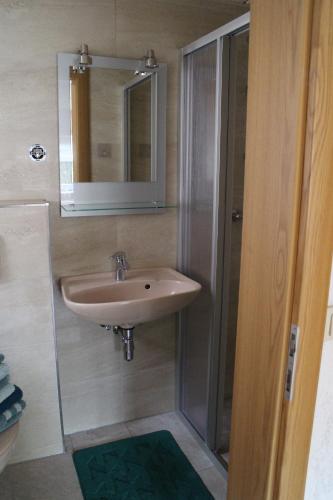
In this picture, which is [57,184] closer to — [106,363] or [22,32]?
[22,32]

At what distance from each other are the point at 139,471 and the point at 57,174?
148 cm

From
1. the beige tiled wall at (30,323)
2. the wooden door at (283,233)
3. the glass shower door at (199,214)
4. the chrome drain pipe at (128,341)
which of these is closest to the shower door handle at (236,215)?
the glass shower door at (199,214)

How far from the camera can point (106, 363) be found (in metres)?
2.45

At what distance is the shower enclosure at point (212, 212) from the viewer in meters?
2.02

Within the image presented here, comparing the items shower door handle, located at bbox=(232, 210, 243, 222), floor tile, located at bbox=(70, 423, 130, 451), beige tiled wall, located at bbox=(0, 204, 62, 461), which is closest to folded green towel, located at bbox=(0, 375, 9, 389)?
beige tiled wall, located at bbox=(0, 204, 62, 461)

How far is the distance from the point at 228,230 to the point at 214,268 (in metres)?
0.19

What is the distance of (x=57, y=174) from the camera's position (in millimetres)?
2146

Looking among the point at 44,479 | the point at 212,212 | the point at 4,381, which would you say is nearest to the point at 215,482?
the point at 44,479

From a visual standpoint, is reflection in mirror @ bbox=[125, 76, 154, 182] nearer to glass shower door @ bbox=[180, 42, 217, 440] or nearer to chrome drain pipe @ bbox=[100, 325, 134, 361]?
glass shower door @ bbox=[180, 42, 217, 440]

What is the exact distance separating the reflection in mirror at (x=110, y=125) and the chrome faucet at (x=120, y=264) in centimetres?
38

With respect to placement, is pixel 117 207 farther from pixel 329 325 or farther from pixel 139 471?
pixel 329 325

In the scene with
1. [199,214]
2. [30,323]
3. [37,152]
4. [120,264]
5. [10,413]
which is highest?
[37,152]

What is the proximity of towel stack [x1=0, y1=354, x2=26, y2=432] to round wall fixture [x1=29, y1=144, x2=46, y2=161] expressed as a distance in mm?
946

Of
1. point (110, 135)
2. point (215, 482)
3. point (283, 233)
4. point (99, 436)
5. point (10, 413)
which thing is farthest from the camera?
point (99, 436)
